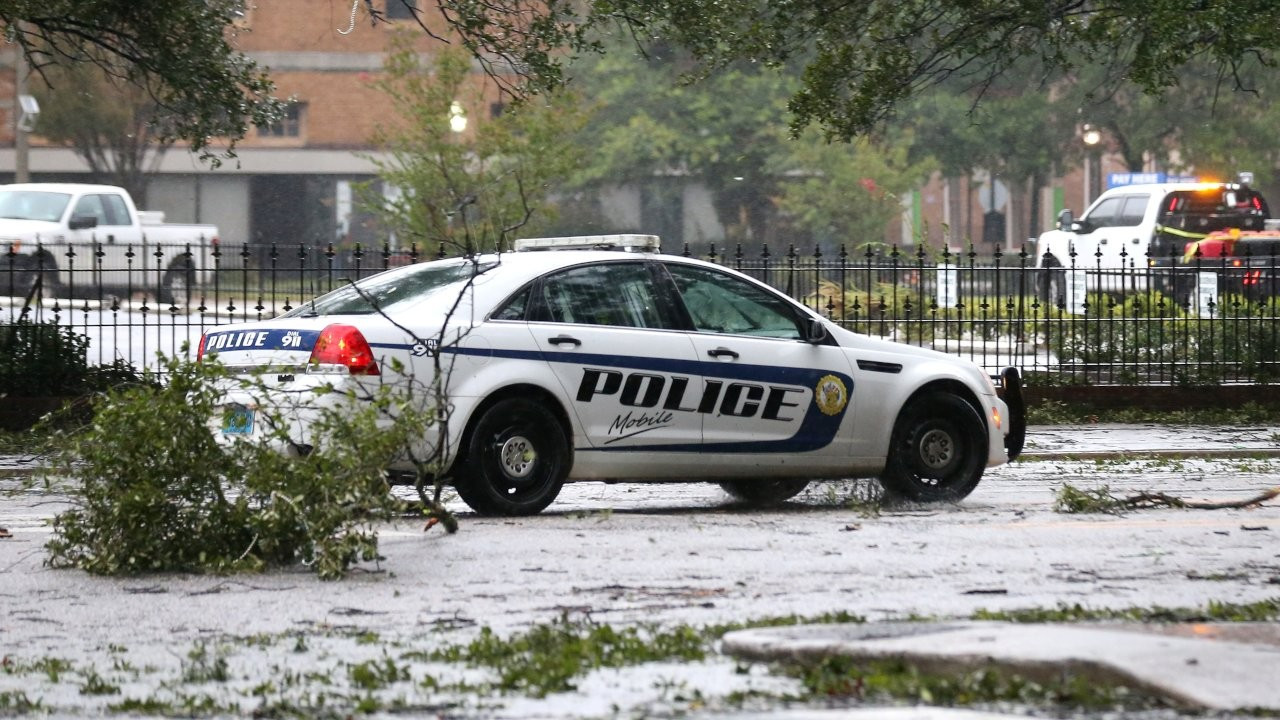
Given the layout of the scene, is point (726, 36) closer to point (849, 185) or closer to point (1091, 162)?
point (849, 185)

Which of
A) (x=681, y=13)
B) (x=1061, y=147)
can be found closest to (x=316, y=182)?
(x=1061, y=147)

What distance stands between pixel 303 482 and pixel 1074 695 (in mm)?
4051

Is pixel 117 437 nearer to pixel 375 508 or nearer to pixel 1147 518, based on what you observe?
pixel 375 508

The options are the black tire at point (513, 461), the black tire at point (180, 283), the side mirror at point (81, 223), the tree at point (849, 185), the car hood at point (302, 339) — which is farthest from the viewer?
the tree at point (849, 185)

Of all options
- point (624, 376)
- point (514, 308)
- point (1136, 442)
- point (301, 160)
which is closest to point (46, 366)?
point (514, 308)

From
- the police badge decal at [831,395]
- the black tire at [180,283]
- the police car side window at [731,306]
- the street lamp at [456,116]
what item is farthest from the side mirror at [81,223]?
the police badge decal at [831,395]

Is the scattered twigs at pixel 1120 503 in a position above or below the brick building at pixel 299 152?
below

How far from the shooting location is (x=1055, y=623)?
21.8 ft

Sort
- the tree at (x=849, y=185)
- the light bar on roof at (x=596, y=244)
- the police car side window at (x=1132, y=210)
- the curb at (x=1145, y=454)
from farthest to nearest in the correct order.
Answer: the tree at (x=849, y=185) < the police car side window at (x=1132, y=210) < the curb at (x=1145, y=454) < the light bar on roof at (x=596, y=244)

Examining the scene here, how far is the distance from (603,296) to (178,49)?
27.0 ft

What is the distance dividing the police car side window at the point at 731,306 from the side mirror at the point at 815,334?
0.23 ft

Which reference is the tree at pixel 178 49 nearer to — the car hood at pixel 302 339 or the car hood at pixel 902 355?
the car hood at pixel 302 339

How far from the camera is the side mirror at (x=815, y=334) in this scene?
10.8m

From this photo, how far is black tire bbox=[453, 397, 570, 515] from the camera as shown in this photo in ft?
31.9
